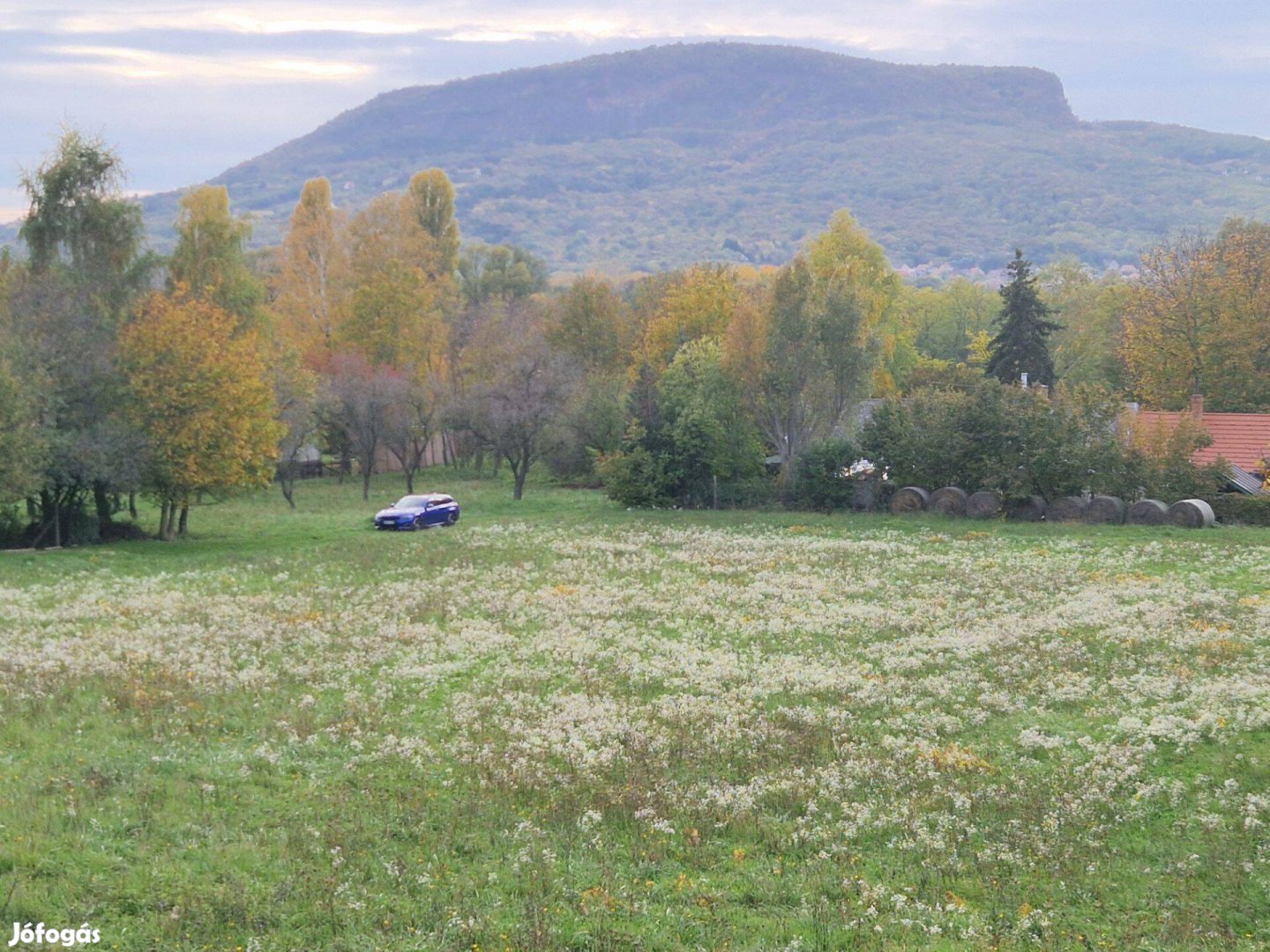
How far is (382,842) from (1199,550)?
32.4 meters

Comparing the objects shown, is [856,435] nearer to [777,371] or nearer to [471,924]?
[777,371]

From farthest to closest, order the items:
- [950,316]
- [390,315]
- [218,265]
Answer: [950,316]
[390,315]
[218,265]

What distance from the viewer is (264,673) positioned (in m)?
22.4

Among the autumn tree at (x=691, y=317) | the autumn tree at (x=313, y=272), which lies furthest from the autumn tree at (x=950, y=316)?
the autumn tree at (x=313, y=272)

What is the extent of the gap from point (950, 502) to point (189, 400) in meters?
32.3

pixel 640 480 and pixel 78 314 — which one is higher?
pixel 78 314

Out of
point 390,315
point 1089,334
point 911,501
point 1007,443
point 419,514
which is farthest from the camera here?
point 1089,334

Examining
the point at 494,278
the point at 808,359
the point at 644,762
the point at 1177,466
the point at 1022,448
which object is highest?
the point at 494,278

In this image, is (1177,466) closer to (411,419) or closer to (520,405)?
(520,405)

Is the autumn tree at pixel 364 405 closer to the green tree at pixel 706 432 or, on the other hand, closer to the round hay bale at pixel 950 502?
the green tree at pixel 706 432

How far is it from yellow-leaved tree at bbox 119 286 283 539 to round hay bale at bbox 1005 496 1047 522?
31838 mm

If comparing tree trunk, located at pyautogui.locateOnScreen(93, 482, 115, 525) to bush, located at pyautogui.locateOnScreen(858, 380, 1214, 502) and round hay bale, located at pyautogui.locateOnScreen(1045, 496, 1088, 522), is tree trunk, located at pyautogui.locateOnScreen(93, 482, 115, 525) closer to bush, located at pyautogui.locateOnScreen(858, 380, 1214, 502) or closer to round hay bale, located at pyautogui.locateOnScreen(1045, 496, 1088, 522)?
bush, located at pyautogui.locateOnScreen(858, 380, 1214, 502)

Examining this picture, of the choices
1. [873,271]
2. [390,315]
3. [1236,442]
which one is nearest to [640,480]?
[1236,442]

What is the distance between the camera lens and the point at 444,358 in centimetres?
8800
